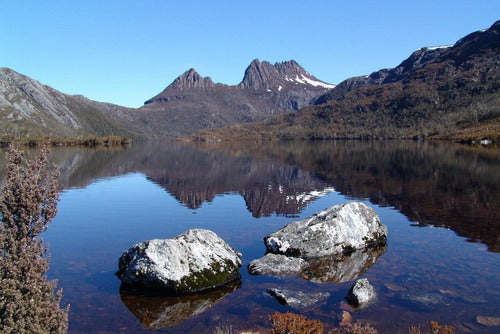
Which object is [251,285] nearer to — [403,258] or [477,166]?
[403,258]

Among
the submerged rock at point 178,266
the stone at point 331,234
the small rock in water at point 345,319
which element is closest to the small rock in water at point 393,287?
the small rock in water at point 345,319

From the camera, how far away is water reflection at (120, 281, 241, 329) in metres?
16.5

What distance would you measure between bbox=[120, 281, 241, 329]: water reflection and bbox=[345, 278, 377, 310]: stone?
5763 mm

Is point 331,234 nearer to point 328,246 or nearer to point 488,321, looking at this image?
point 328,246

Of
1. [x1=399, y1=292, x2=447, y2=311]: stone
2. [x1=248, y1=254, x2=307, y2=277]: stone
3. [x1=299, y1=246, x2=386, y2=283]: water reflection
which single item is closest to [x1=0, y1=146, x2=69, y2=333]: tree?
[x1=248, y1=254, x2=307, y2=277]: stone

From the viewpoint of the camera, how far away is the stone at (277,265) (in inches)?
859

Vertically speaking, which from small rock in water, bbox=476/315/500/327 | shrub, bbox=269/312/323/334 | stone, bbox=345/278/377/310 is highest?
shrub, bbox=269/312/323/334

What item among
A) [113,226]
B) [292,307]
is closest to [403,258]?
[292,307]

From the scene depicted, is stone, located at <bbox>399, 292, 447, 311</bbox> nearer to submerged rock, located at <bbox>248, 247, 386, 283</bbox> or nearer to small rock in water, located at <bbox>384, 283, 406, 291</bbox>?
small rock in water, located at <bbox>384, 283, 406, 291</bbox>

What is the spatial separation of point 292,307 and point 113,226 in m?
21.9

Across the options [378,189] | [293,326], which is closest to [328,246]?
[293,326]

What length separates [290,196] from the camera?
1909 inches

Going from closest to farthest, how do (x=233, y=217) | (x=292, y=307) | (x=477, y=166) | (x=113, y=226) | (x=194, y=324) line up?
(x=194, y=324), (x=292, y=307), (x=113, y=226), (x=233, y=217), (x=477, y=166)

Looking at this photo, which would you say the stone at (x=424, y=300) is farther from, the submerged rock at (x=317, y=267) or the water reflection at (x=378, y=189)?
the water reflection at (x=378, y=189)
